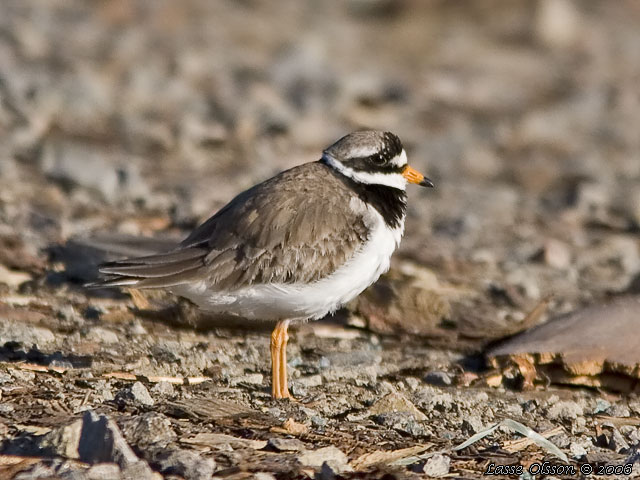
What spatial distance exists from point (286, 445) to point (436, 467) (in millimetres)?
755

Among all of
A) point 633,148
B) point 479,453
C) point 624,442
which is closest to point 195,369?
point 479,453

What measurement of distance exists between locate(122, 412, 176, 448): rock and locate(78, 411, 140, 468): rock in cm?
16

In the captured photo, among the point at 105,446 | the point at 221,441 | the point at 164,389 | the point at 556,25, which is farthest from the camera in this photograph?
the point at 556,25

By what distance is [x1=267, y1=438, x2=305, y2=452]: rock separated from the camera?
507cm

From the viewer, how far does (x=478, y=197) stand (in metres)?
11.5

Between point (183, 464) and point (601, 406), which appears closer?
point (183, 464)

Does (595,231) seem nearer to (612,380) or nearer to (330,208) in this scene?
(612,380)

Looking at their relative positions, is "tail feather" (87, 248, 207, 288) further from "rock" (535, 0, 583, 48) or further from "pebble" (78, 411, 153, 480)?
"rock" (535, 0, 583, 48)

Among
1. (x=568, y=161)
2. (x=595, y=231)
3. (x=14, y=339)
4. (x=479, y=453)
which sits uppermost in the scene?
(x=568, y=161)

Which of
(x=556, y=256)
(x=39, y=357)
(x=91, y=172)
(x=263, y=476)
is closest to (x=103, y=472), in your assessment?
(x=263, y=476)

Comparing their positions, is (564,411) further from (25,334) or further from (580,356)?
(25,334)

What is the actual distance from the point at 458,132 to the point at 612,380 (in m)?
7.39

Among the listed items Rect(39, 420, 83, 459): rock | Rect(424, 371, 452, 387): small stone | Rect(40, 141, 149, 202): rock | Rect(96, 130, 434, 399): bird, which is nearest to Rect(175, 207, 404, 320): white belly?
Rect(96, 130, 434, 399): bird

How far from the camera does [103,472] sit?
14.7 ft
